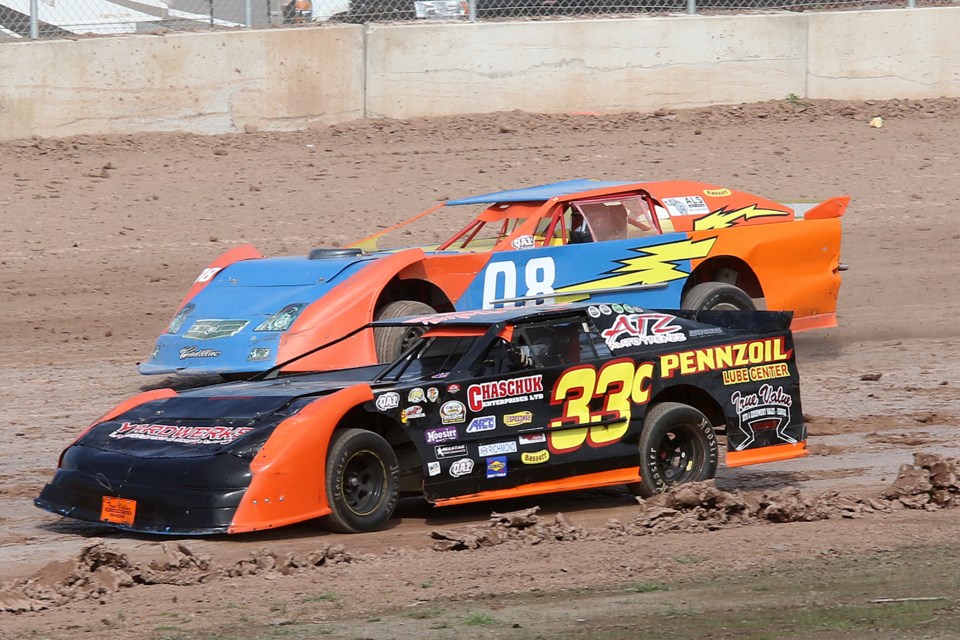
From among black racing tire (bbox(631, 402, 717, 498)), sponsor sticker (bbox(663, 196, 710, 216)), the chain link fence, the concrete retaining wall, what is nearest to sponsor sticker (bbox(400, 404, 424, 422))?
black racing tire (bbox(631, 402, 717, 498))

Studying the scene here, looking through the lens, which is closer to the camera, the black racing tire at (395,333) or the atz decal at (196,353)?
the atz decal at (196,353)

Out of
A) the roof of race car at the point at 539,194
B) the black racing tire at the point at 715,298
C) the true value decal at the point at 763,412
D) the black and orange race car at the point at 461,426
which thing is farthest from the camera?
the roof of race car at the point at 539,194

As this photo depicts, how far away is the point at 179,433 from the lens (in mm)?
7324

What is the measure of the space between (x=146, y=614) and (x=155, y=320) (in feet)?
23.7

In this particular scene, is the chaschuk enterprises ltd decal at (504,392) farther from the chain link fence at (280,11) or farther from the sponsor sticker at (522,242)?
the chain link fence at (280,11)

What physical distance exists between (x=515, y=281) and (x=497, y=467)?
3245 mm

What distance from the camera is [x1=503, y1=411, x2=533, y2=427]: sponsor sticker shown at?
24.8ft

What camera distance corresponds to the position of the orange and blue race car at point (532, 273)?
1011cm

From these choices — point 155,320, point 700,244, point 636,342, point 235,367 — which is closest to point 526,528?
point 636,342

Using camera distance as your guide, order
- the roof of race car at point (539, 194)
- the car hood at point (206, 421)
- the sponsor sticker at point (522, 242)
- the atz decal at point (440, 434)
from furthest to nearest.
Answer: the roof of race car at point (539, 194) < the sponsor sticker at point (522, 242) < the atz decal at point (440, 434) < the car hood at point (206, 421)

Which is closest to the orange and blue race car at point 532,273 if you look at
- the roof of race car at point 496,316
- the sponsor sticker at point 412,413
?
the roof of race car at point 496,316

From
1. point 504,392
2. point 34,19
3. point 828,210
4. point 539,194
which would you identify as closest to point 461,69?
point 34,19

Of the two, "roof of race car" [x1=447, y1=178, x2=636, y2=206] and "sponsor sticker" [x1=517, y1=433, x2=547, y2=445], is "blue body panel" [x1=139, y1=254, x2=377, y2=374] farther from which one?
"sponsor sticker" [x1=517, y1=433, x2=547, y2=445]

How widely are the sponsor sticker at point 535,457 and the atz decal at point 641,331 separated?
0.69 m
